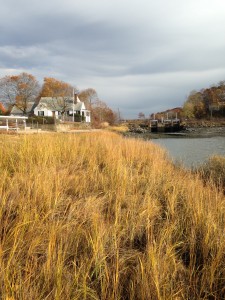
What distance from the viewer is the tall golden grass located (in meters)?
1.64

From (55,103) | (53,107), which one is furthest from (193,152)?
(55,103)

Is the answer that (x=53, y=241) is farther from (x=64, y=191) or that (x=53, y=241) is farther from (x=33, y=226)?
(x=64, y=191)

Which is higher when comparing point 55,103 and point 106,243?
point 55,103

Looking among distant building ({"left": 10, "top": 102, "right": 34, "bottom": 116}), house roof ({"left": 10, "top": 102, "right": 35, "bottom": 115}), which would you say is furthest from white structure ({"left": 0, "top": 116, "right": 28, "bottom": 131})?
house roof ({"left": 10, "top": 102, "right": 35, "bottom": 115})

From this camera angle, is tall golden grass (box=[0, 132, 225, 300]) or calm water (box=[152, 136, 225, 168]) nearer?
tall golden grass (box=[0, 132, 225, 300])

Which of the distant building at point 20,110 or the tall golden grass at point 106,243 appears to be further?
the distant building at point 20,110

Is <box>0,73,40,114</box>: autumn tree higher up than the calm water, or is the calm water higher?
<box>0,73,40,114</box>: autumn tree

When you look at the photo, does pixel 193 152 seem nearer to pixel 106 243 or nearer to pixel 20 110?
pixel 106 243

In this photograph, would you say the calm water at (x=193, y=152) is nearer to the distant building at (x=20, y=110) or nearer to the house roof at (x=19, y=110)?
the distant building at (x=20, y=110)

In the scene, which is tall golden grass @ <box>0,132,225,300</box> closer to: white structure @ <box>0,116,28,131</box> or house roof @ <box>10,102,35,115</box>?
white structure @ <box>0,116,28,131</box>

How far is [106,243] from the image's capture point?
221 cm

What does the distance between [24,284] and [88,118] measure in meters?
63.9

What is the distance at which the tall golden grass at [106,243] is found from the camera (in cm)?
164

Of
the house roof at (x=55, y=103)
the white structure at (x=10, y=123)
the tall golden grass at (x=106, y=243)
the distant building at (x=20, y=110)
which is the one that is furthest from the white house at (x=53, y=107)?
the tall golden grass at (x=106, y=243)
